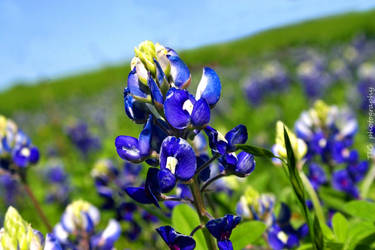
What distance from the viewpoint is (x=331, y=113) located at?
2555mm

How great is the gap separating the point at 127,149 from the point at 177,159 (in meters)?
0.15

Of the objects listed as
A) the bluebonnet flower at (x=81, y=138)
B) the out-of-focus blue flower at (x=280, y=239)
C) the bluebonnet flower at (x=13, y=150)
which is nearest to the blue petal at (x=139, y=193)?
the out-of-focus blue flower at (x=280, y=239)

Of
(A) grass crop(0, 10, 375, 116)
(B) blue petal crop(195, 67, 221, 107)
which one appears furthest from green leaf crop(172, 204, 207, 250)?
(A) grass crop(0, 10, 375, 116)

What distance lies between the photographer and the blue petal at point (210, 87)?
4.14ft

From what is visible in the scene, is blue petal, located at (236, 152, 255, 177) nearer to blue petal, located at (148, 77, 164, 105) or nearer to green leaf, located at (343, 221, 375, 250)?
blue petal, located at (148, 77, 164, 105)

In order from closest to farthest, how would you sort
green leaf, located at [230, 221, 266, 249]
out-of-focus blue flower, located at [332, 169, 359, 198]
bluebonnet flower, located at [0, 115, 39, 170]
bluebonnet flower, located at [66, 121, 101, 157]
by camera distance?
green leaf, located at [230, 221, 266, 249]
out-of-focus blue flower, located at [332, 169, 359, 198]
bluebonnet flower, located at [0, 115, 39, 170]
bluebonnet flower, located at [66, 121, 101, 157]

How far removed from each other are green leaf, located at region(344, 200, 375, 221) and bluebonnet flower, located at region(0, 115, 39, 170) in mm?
1719

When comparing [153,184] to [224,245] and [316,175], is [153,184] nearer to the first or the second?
[224,245]

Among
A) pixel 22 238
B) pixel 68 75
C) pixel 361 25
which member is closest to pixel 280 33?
pixel 361 25

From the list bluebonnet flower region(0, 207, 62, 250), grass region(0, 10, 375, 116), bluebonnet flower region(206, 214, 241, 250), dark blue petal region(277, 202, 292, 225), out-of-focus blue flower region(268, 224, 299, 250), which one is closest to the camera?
bluebonnet flower region(206, 214, 241, 250)

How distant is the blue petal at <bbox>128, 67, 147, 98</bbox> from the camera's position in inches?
50.0

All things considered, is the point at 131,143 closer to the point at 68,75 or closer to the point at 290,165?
the point at 290,165

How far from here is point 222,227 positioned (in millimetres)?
1139

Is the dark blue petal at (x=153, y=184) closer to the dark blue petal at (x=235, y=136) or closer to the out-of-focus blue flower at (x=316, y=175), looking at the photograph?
the dark blue petal at (x=235, y=136)
